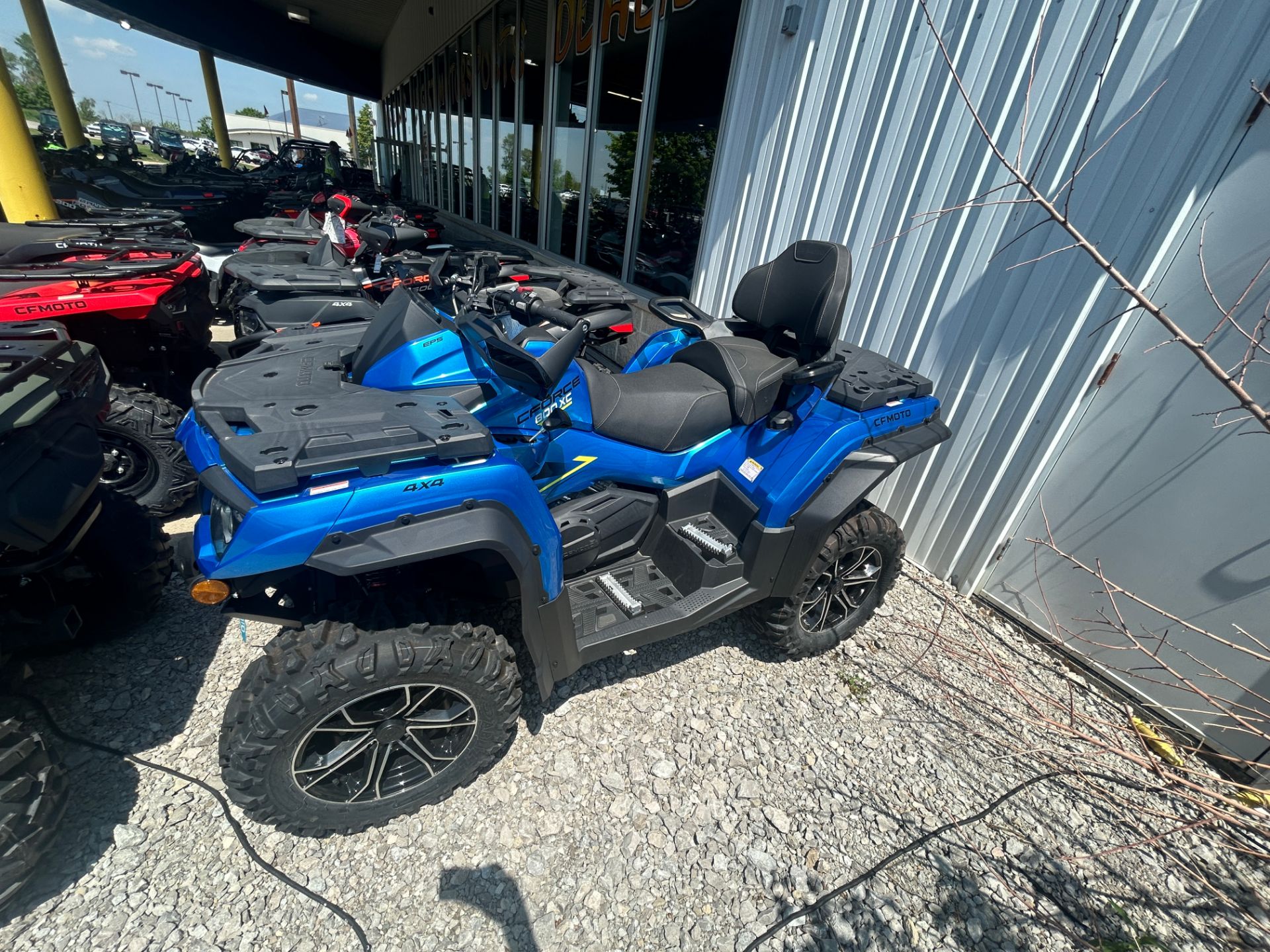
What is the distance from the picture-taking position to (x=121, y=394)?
9.68 ft

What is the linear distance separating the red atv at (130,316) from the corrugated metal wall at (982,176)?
367 centimetres

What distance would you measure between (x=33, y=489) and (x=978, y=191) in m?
3.78

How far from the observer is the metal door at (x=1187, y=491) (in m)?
2.20

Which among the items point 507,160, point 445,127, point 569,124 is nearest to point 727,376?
point 569,124

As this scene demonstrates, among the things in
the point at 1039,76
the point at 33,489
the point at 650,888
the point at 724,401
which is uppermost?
the point at 1039,76

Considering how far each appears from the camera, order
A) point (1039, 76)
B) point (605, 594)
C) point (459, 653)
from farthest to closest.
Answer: point (1039, 76) < point (605, 594) < point (459, 653)

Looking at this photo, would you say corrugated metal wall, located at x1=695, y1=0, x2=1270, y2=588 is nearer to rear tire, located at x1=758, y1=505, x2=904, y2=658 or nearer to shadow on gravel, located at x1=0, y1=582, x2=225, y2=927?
rear tire, located at x1=758, y1=505, x2=904, y2=658

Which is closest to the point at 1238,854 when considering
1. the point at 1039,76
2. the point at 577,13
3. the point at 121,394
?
the point at 1039,76

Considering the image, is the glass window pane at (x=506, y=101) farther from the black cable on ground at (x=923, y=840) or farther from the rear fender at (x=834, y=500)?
the black cable on ground at (x=923, y=840)

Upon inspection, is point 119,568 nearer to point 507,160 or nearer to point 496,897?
point 496,897

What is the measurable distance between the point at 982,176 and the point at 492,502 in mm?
2804

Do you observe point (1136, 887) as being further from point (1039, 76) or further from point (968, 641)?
point (1039, 76)

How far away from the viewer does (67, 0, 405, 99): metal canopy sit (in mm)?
16172

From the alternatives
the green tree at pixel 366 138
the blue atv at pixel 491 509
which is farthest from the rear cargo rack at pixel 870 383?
the green tree at pixel 366 138
